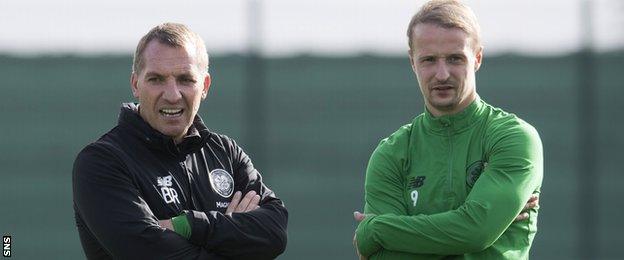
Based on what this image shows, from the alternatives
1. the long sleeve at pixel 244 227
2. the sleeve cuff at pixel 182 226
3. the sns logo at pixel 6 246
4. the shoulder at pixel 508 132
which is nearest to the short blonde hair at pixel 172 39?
the long sleeve at pixel 244 227

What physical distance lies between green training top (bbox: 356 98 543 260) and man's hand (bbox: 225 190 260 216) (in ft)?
1.28

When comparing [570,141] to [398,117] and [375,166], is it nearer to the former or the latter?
[398,117]

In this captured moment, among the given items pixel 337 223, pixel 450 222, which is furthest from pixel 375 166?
pixel 337 223

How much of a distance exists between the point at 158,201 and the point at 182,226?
0.12 metres

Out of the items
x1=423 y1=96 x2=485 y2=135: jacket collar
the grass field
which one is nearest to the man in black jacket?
x1=423 y1=96 x2=485 y2=135: jacket collar

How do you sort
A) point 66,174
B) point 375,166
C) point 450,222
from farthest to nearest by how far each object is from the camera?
point 66,174 < point 375,166 < point 450,222

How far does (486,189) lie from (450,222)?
0.15 m

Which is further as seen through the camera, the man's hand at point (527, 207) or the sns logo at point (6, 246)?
the sns logo at point (6, 246)

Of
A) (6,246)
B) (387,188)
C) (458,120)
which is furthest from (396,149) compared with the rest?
(6,246)

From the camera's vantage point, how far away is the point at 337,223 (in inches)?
358

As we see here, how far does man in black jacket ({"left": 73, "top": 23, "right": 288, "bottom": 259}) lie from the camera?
13.0 ft

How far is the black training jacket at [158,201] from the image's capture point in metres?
3.96

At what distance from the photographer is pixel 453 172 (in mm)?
4004

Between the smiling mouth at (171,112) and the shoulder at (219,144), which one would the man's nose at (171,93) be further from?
the shoulder at (219,144)
